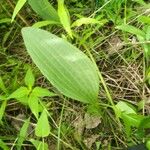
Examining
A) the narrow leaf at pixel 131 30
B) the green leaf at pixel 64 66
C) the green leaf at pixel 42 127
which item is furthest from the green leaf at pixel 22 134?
the narrow leaf at pixel 131 30

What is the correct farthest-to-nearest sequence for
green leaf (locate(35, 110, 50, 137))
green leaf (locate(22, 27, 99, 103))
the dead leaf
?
the dead leaf < green leaf (locate(35, 110, 50, 137)) < green leaf (locate(22, 27, 99, 103))

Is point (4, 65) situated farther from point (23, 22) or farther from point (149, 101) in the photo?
point (149, 101)

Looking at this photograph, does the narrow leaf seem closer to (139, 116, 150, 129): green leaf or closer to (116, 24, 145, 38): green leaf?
(116, 24, 145, 38): green leaf

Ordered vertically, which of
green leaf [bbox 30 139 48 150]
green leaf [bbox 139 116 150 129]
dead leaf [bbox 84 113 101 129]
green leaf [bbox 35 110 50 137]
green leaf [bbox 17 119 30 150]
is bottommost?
dead leaf [bbox 84 113 101 129]

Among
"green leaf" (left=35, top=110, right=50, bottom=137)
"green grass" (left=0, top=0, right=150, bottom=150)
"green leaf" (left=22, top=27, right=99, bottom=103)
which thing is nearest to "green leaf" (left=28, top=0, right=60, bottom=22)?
"green grass" (left=0, top=0, right=150, bottom=150)

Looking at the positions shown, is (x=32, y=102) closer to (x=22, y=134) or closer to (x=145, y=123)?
(x=22, y=134)

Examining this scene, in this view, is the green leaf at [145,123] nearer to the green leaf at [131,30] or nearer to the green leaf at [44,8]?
the green leaf at [131,30]

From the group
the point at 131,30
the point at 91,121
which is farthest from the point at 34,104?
the point at 131,30
